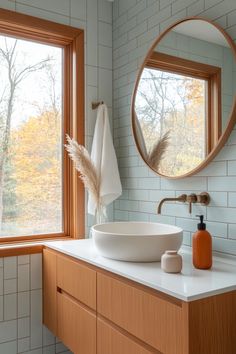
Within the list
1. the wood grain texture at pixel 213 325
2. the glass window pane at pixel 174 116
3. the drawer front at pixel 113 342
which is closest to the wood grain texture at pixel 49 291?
the drawer front at pixel 113 342

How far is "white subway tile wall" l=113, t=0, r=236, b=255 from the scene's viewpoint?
1.68 metres

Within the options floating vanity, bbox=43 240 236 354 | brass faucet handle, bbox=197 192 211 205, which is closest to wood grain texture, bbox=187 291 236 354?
floating vanity, bbox=43 240 236 354

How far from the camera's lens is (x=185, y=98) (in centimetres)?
190

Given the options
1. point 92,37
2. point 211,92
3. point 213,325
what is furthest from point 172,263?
point 92,37

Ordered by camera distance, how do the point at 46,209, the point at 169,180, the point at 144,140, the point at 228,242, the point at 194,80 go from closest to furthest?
the point at 228,242
the point at 194,80
the point at 169,180
the point at 144,140
the point at 46,209

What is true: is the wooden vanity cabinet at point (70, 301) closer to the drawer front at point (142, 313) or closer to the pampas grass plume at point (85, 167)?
the drawer front at point (142, 313)

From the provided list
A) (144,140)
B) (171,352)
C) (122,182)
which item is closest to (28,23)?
(144,140)

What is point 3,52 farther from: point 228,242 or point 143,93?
point 228,242

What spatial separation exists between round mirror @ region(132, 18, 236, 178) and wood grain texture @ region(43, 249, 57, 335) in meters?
0.87

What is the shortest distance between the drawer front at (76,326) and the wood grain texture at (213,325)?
636mm

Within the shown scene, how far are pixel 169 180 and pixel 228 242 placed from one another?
524 mm

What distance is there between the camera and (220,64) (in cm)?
171

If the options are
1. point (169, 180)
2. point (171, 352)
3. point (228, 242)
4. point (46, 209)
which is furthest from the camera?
point (46, 209)

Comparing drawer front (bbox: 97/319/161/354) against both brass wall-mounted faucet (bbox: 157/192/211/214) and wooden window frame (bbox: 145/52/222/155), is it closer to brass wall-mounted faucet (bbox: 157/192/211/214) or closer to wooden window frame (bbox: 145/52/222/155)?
brass wall-mounted faucet (bbox: 157/192/211/214)
